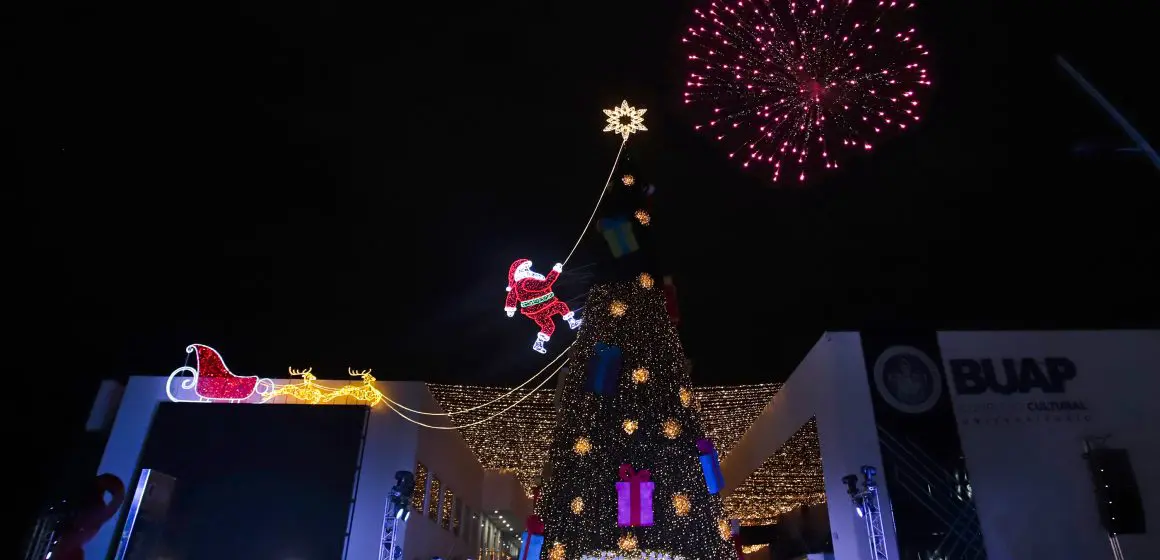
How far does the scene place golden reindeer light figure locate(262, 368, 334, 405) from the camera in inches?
432

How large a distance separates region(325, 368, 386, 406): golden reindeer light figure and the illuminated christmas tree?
5.48 meters

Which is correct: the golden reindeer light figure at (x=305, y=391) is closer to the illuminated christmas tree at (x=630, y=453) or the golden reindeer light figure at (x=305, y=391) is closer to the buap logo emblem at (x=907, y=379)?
the illuminated christmas tree at (x=630, y=453)

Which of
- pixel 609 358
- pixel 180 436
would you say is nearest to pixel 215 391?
pixel 180 436

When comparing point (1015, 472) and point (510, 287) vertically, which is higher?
point (510, 287)

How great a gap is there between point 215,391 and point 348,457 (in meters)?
2.71

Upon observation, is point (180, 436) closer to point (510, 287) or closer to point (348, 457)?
point (348, 457)

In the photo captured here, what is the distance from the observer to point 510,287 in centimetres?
774

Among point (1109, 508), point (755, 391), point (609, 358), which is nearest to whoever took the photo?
point (609, 358)

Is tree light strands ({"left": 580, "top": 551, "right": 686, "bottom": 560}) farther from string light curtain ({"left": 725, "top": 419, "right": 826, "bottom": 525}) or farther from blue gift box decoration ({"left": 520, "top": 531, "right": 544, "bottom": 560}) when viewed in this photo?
string light curtain ({"left": 725, "top": 419, "right": 826, "bottom": 525})

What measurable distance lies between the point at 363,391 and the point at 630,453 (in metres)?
6.46

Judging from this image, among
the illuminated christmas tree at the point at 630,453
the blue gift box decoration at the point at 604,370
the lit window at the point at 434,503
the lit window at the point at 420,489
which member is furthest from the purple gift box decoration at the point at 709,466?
the lit window at the point at 434,503

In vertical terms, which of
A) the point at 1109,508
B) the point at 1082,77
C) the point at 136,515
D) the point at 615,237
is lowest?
the point at 136,515

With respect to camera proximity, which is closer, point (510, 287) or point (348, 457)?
point (510, 287)

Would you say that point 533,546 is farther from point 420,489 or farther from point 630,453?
point 420,489
